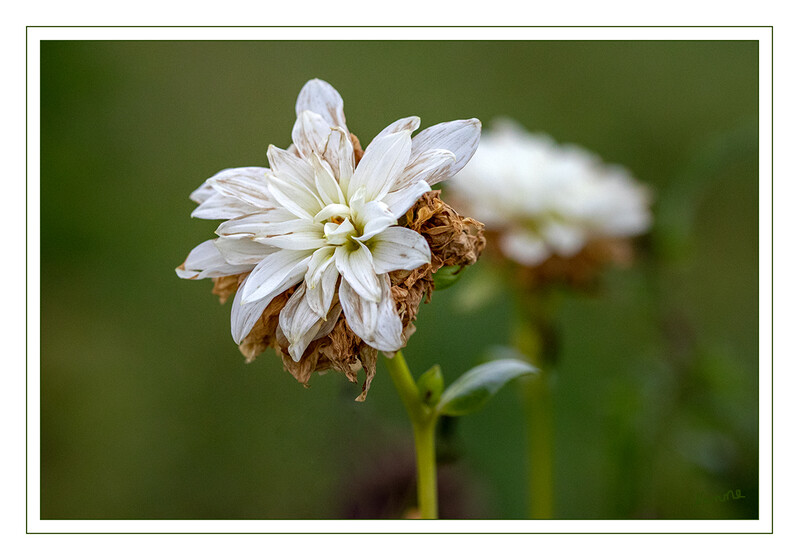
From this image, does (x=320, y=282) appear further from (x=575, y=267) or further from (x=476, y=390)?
(x=575, y=267)

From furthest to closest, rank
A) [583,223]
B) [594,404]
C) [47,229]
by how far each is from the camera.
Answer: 1. [47,229]
2. [594,404]
3. [583,223]

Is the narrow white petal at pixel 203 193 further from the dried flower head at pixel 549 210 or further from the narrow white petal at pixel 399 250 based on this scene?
the dried flower head at pixel 549 210

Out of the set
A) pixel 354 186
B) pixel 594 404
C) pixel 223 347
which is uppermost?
pixel 354 186

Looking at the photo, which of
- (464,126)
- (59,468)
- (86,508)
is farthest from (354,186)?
(59,468)

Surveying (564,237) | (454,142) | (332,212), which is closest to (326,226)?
(332,212)

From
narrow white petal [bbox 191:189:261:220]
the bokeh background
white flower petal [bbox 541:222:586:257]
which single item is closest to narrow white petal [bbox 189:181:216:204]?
narrow white petal [bbox 191:189:261:220]
